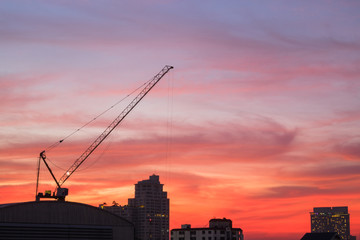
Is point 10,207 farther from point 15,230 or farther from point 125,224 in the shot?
point 125,224

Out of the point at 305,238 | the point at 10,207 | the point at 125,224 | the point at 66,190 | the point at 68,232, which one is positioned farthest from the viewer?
the point at 305,238

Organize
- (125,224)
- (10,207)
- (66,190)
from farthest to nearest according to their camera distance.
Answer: (66,190)
(125,224)
(10,207)

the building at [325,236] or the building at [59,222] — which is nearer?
the building at [59,222]

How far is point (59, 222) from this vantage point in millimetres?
137500

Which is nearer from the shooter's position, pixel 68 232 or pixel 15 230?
pixel 15 230

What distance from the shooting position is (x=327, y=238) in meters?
184

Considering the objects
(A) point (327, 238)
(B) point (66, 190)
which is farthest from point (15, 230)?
(A) point (327, 238)

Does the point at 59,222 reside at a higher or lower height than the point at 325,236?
higher

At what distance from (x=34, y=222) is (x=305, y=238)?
98411 mm

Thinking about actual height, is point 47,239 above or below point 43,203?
below

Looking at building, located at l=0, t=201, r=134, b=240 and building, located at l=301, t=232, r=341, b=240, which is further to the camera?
building, located at l=301, t=232, r=341, b=240

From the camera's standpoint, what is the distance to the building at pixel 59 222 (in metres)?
130

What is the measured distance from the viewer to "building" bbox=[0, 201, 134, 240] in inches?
5103

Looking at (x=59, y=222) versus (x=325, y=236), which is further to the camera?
(x=325, y=236)
